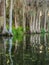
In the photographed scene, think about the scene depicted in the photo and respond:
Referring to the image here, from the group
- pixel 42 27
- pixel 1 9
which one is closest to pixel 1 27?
pixel 1 9

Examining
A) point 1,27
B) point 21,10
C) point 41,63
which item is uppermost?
point 21,10

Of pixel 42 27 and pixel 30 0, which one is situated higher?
pixel 30 0

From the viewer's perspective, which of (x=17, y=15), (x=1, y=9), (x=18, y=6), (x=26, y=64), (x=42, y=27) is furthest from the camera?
(x=42, y=27)

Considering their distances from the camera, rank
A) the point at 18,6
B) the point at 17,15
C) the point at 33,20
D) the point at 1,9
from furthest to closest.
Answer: the point at 33,20
the point at 17,15
the point at 18,6
the point at 1,9

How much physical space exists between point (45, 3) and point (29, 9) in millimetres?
3228

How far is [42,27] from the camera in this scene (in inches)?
2653

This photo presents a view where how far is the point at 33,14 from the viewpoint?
183ft

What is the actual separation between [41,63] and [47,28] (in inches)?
2241

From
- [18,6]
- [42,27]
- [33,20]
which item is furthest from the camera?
[42,27]

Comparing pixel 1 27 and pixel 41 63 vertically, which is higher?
pixel 1 27

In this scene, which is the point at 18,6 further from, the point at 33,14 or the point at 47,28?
the point at 47,28

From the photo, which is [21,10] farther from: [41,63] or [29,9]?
[41,63]

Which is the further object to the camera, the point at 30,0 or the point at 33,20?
the point at 33,20

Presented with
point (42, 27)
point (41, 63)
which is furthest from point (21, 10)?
point (41, 63)
